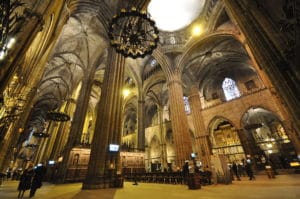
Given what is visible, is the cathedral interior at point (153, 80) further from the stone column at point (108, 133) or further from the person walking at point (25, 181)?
the person walking at point (25, 181)

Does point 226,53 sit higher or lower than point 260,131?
higher

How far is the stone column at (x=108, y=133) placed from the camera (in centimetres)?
784

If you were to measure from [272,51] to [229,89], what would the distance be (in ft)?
62.7

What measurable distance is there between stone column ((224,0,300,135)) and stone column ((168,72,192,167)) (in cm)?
992

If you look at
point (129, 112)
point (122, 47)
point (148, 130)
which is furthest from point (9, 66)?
point (129, 112)

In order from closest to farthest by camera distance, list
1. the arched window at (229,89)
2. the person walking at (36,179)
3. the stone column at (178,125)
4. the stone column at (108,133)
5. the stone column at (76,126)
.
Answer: the person walking at (36,179)
the stone column at (108,133)
the stone column at (76,126)
the stone column at (178,125)
the arched window at (229,89)

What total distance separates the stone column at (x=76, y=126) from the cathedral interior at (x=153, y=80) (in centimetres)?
10

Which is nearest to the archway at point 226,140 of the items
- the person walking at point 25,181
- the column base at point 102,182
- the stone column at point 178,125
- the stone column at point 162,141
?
the stone column at point 162,141

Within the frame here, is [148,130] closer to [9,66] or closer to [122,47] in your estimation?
[122,47]

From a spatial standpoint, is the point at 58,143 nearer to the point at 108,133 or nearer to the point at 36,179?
the point at 108,133

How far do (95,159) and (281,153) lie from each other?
73.1 feet

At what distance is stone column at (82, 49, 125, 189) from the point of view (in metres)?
7.84

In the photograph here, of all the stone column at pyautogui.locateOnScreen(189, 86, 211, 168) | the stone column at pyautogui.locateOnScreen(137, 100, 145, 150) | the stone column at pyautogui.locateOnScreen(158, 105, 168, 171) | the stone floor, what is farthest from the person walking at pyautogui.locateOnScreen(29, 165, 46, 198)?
the stone column at pyautogui.locateOnScreen(158, 105, 168, 171)

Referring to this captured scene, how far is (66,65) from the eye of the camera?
20.2m
